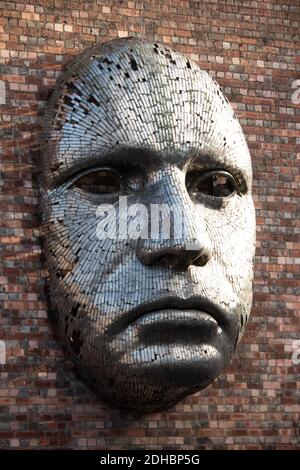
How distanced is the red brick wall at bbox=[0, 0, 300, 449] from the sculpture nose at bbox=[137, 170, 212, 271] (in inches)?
30.1

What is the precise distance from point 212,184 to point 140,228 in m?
0.73

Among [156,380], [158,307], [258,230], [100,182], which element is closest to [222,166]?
[258,230]

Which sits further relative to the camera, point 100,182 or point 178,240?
point 100,182

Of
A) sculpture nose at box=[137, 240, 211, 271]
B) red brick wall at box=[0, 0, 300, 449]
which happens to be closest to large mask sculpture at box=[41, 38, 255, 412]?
sculpture nose at box=[137, 240, 211, 271]

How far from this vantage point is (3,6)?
9984 millimetres

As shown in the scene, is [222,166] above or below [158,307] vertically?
above

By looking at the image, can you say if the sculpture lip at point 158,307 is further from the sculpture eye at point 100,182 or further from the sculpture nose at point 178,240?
the sculpture eye at point 100,182

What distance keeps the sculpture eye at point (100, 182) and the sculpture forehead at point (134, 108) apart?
15 centimetres

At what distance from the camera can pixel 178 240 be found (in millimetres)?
9500

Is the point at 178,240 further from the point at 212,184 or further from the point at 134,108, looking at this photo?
the point at 134,108

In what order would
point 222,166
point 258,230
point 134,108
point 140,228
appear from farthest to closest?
point 258,230, point 222,166, point 134,108, point 140,228

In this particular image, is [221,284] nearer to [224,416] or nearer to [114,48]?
[224,416]

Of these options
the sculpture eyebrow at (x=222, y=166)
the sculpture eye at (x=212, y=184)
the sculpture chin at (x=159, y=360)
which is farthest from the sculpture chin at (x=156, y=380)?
the sculpture eyebrow at (x=222, y=166)
